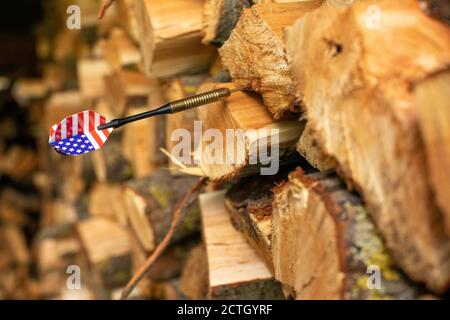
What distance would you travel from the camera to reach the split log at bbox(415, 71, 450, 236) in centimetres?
63

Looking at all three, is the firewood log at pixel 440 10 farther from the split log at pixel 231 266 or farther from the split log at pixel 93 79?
the split log at pixel 93 79

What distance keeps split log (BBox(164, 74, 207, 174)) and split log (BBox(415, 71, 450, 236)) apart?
70 centimetres

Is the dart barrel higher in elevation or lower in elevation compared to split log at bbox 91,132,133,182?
higher

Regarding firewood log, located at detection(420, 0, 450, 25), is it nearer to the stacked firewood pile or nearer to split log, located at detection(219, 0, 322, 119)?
the stacked firewood pile

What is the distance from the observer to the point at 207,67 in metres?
1.44

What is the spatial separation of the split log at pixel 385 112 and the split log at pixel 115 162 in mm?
1122

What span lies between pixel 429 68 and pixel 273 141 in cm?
38

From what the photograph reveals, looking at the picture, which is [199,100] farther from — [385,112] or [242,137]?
[385,112]

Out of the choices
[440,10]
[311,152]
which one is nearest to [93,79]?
[311,152]

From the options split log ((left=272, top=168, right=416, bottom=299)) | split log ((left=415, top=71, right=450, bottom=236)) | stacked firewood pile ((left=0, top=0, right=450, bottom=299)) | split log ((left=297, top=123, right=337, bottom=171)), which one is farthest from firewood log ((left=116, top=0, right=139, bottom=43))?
split log ((left=415, top=71, right=450, bottom=236))

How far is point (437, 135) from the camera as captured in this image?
24.9 inches
